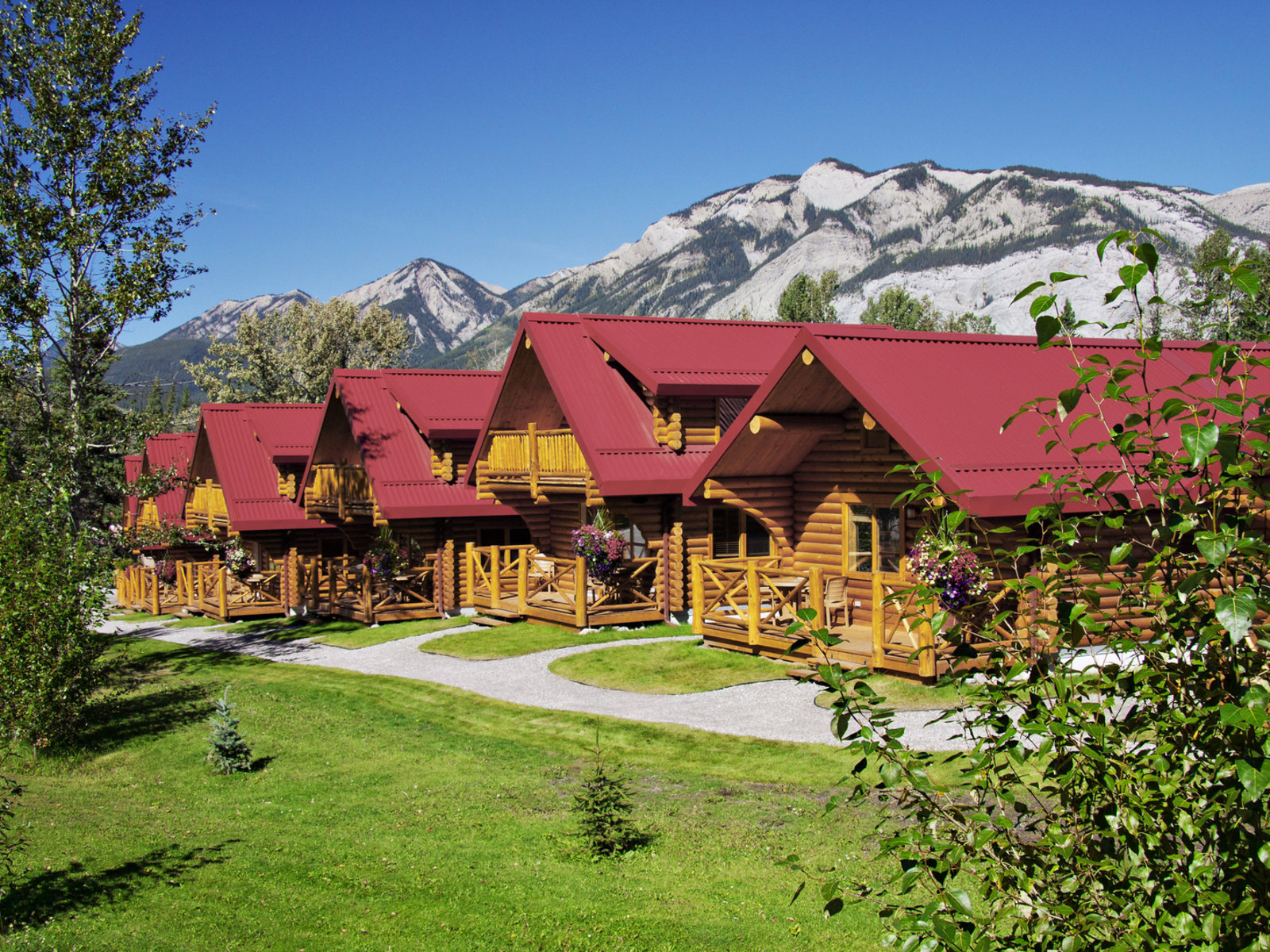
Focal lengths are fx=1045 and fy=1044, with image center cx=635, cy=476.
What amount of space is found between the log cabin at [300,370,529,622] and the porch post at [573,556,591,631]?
582 cm

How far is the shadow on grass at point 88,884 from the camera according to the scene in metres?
8.17

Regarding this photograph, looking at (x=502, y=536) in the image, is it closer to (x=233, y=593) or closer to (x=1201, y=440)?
(x=233, y=593)

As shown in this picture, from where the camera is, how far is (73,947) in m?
7.45

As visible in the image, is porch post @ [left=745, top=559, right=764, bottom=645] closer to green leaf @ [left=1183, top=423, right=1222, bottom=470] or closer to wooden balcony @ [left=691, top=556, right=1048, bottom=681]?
wooden balcony @ [left=691, top=556, right=1048, bottom=681]

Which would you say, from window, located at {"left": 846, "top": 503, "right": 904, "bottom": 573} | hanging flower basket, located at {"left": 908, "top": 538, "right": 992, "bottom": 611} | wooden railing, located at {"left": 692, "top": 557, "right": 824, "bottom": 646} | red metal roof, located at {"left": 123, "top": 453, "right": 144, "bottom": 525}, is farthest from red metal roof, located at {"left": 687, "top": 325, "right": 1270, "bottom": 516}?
red metal roof, located at {"left": 123, "top": 453, "right": 144, "bottom": 525}

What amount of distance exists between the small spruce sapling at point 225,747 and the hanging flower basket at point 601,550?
→ 994 centimetres

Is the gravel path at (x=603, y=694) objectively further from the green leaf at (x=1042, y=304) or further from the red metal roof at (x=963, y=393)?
the green leaf at (x=1042, y=304)

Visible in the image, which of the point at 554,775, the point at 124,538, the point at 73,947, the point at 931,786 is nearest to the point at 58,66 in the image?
the point at 124,538

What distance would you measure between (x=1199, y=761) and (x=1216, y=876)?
0.38 metres

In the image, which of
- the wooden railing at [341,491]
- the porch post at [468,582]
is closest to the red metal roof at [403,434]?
the wooden railing at [341,491]

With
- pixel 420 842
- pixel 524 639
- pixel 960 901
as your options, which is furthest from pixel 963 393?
pixel 960 901

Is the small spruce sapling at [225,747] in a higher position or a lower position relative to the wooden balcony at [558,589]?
lower

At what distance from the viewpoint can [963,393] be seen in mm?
16281

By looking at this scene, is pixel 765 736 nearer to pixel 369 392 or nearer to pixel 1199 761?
pixel 1199 761
